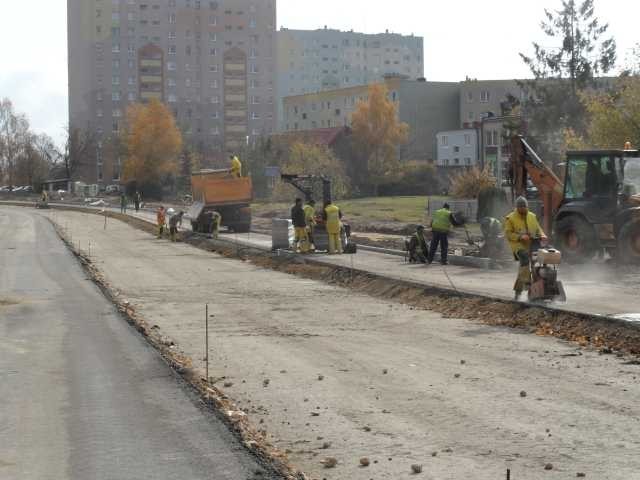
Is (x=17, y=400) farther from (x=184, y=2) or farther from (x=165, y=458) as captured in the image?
(x=184, y=2)

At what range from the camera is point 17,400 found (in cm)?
1137

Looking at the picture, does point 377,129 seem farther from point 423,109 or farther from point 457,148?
point 423,109

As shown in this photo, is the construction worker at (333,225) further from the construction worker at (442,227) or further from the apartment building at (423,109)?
the apartment building at (423,109)

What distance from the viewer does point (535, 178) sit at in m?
28.2

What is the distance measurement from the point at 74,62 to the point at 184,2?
697 inches

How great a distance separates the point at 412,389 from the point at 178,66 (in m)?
142

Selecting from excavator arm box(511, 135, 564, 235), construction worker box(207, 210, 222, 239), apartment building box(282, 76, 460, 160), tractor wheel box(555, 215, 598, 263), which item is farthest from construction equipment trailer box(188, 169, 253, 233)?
A: apartment building box(282, 76, 460, 160)

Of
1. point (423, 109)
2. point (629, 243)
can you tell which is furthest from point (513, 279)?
point (423, 109)

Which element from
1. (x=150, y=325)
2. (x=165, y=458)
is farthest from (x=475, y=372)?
(x=150, y=325)

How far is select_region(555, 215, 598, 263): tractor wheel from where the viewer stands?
25.3 metres

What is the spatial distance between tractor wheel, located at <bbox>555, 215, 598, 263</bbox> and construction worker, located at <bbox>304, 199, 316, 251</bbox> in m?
9.99

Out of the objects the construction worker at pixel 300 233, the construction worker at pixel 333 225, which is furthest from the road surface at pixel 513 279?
the construction worker at pixel 300 233

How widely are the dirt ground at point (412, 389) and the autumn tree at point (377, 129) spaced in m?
83.3

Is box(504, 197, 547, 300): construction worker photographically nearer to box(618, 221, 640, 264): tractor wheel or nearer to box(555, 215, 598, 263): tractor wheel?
box(618, 221, 640, 264): tractor wheel
